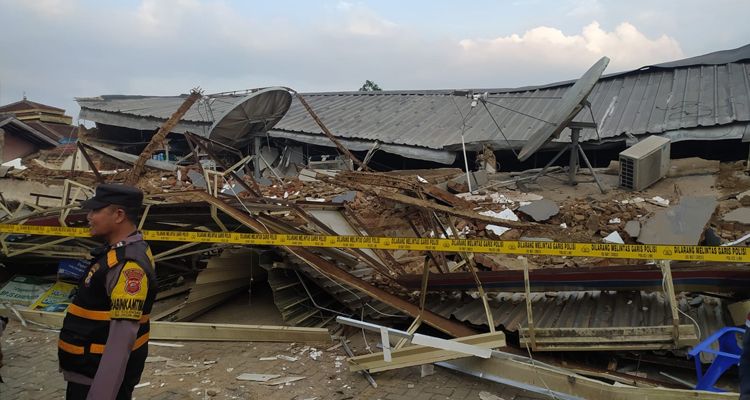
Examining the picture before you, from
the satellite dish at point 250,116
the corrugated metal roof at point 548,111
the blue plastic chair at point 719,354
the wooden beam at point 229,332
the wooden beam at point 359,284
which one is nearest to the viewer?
the blue plastic chair at point 719,354

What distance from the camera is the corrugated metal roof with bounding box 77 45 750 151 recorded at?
1102 centimetres

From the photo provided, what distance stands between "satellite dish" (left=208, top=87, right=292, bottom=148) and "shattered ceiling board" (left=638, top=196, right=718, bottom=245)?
299 inches

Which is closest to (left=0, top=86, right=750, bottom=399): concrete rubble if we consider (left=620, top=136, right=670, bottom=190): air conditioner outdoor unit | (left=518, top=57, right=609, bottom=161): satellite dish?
(left=620, top=136, right=670, bottom=190): air conditioner outdoor unit

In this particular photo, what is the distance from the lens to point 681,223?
721cm

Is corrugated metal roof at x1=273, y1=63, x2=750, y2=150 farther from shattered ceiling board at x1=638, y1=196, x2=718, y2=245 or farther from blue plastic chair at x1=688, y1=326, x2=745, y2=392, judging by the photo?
blue plastic chair at x1=688, y1=326, x2=745, y2=392

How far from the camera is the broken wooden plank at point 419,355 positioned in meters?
3.77

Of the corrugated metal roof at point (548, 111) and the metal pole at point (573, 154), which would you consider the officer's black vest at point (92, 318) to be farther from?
the corrugated metal roof at point (548, 111)

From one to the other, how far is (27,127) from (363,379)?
74.9 feet

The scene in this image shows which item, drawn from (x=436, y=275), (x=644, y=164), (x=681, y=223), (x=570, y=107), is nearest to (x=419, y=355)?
(x=436, y=275)

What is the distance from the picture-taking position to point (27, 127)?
20719mm

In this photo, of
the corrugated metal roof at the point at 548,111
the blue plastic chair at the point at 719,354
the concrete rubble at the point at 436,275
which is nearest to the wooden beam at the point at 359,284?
the concrete rubble at the point at 436,275

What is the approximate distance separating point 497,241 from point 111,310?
9.16 feet

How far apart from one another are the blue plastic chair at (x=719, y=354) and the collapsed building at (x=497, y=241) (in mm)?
86

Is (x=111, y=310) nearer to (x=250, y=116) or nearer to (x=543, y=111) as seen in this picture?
(x=250, y=116)
